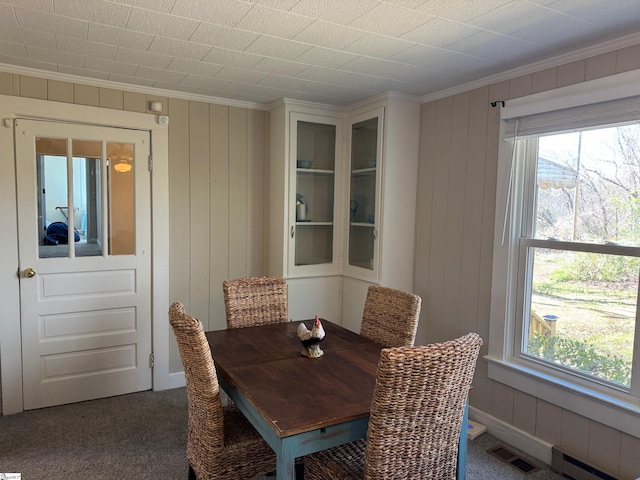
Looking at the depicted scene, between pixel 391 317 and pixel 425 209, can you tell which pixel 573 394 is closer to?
pixel 391 317

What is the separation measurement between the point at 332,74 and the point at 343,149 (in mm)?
956

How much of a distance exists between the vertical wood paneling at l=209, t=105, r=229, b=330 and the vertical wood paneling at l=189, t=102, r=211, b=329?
4 cm

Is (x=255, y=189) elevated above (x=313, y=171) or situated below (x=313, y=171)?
below

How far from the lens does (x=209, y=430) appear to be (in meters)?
1.83

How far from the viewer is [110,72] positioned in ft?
9.41

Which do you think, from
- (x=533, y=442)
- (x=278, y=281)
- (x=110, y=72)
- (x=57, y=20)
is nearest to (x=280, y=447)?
(x=278, y=281)

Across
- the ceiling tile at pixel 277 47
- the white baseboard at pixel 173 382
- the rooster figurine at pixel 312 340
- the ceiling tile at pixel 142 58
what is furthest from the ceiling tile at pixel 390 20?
the white baseboard at pixel 173 382

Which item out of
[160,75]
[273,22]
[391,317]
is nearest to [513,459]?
[391,317]

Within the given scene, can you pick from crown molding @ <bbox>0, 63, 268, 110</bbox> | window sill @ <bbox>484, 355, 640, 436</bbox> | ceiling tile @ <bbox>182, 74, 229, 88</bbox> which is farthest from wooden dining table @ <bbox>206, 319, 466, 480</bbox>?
crown molding @ <bbox>0, 63, 268, 110</bbox>

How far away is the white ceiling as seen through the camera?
1.88 meters

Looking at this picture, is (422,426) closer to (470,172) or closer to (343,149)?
(470,172)

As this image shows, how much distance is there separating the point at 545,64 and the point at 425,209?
4.03ft

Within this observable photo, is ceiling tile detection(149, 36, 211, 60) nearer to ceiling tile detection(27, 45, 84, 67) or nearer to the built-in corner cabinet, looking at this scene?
ceiling tile detection(27, 45, 84, 67)

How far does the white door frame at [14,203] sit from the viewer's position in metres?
2.87
